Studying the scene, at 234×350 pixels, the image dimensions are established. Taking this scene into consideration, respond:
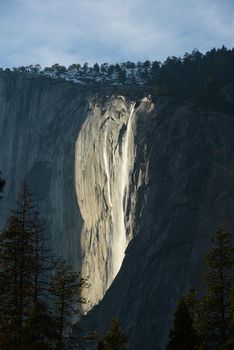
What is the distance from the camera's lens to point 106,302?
69312 millimetres

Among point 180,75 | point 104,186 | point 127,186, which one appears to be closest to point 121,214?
point 127,186

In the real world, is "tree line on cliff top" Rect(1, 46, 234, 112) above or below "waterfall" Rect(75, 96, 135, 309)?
above

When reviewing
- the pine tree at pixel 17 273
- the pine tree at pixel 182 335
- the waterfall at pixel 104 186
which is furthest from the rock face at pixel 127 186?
the pine tree at pixel 17 273

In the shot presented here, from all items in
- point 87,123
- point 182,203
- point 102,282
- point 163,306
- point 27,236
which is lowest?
point 27,236

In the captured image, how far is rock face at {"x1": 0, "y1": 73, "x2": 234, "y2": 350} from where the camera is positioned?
6681 cm

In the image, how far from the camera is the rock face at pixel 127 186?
6681 centimetres

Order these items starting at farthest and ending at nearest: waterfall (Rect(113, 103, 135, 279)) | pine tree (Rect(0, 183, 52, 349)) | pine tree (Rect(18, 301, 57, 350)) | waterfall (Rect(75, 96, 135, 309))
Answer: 1. waterfall (Rect(75, 96, 135, 309))
2. waterfall (Rect(113, 103, 135, 279))
3. pine tree (Rect(0, 183, 52, 349))
4. pine tree (Rect(18, 301, 57, 350))

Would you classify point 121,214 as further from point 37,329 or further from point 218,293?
point 37,329

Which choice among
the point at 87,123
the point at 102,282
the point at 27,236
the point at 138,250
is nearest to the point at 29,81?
the point at 87,123

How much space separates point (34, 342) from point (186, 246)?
46.5 meters

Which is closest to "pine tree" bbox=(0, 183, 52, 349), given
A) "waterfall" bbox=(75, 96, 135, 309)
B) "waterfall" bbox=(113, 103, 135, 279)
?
"waterfall" bbox=(75, 96, 135, 309)

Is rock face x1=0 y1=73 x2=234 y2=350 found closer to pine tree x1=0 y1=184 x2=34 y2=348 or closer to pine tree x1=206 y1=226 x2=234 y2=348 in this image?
pine tree x1=206 y1=226 x2=234 y2=348

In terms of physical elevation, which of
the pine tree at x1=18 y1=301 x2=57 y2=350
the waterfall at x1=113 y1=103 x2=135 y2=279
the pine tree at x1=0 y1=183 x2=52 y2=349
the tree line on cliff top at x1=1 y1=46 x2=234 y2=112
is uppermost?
the tree line on cliff top at x1=1 y1=46 x2=234 y2=112

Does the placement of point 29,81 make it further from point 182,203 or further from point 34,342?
point 34,342
